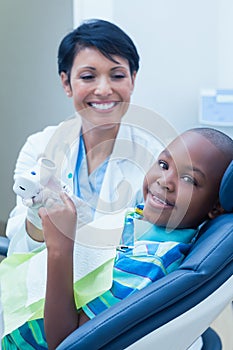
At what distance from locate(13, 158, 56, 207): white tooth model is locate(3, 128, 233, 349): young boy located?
0.04 m

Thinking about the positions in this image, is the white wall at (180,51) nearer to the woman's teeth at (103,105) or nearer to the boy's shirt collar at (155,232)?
the woman's teeth at (103,105)

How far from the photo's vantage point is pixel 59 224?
941 millimetres

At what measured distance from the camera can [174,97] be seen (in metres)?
2.43

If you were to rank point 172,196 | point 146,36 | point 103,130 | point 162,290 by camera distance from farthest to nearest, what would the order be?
point 146,36 → point 103,130 → point 172,196 → point 162,290

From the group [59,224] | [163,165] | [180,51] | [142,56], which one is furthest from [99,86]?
[180,51]

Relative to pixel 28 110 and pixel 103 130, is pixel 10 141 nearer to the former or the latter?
pixel 28 110

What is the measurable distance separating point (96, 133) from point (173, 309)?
2.57 ft

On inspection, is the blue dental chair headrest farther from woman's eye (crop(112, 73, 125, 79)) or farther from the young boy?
woman's eye (crop(112, 73, 125, 79))

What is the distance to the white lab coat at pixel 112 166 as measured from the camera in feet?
3.69

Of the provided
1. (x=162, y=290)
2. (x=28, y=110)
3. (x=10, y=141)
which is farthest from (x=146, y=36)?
(x=162, y=290)

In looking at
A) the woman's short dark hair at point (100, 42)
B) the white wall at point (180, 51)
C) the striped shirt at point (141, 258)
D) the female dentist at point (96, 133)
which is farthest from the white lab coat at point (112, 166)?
the white wall at point (180, 51)

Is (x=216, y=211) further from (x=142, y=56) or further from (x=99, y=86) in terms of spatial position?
(x=142, y=56)

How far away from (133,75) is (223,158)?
669 mm

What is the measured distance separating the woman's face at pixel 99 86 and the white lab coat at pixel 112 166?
75mm
